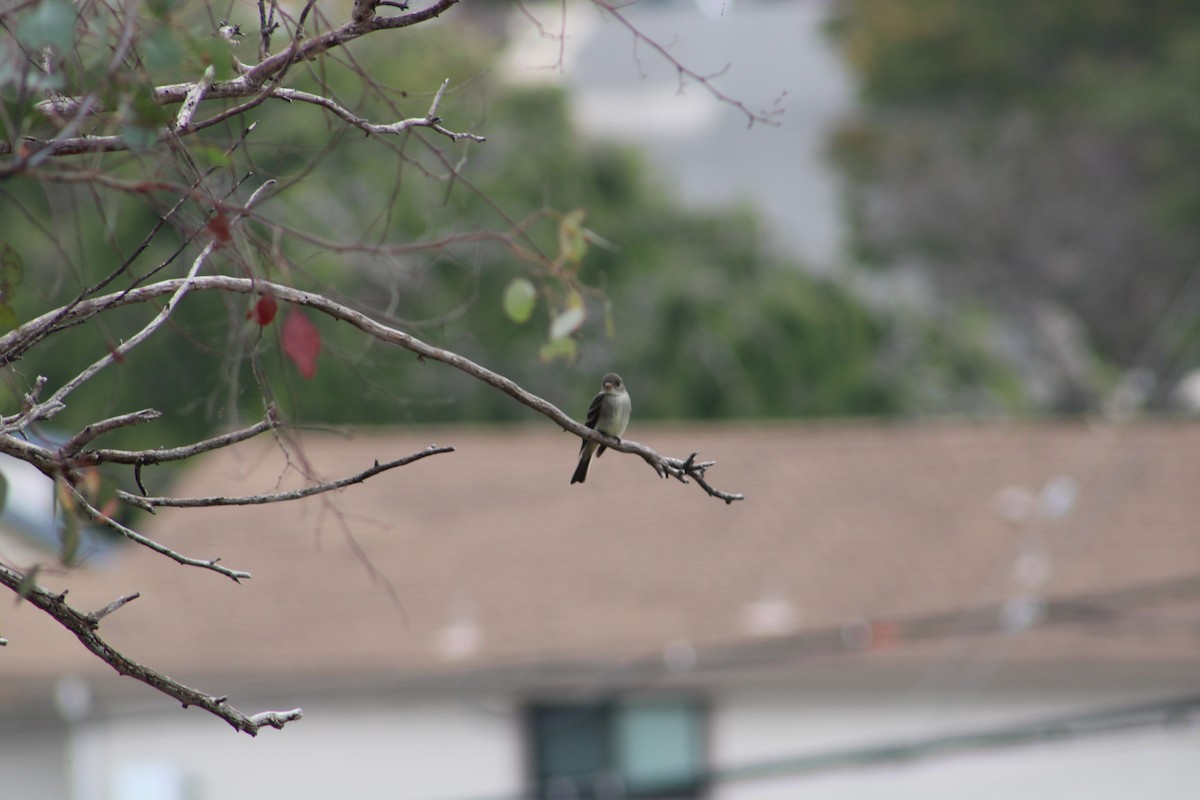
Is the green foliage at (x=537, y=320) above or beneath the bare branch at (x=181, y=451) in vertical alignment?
above

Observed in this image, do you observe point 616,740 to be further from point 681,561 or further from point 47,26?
point 47,26

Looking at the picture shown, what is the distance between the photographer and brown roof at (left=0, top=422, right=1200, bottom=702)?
12102 mm

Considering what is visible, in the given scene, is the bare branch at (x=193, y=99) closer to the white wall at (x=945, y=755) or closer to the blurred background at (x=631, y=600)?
the blurred background at (x=631, y=600)

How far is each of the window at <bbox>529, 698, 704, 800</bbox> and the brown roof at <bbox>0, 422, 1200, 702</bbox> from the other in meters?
0.66

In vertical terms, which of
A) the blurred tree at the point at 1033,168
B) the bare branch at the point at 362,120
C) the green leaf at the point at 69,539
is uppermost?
the blurred tree at the point at 1033,168

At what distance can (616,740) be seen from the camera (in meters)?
12.8

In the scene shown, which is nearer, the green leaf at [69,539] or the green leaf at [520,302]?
the green leaf at [69,539]

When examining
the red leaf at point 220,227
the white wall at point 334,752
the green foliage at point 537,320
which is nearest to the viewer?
the red leaf at point 220,227

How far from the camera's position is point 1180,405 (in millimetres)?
20250

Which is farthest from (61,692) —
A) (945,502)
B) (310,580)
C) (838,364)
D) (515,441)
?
(838,364)

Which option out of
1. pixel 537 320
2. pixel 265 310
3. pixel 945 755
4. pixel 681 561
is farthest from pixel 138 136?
pixel 537 320

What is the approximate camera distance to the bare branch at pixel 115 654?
270 centimetres

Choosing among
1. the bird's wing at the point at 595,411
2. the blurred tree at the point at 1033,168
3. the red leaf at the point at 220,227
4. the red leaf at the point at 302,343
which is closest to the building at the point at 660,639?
the bird's wing at the point at 595,411

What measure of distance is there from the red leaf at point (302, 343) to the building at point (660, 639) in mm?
8283
